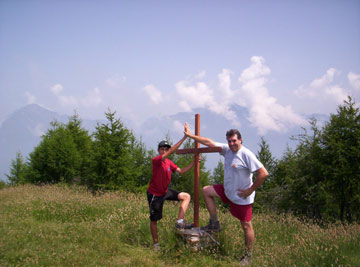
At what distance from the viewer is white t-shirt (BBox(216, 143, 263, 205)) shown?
4.90m

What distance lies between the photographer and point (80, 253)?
523cm

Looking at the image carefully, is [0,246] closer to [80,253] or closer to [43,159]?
[80,253]

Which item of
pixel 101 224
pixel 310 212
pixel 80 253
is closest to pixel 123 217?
pixel 101 224

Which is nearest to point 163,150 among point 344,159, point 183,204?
point 183,204

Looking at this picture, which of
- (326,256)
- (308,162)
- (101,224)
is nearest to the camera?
(326,256)

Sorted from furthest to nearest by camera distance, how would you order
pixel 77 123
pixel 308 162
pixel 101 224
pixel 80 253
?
pixel 77 123
pixel 308 162
pixel 101 224
pixel 80 253

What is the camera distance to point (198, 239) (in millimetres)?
5293

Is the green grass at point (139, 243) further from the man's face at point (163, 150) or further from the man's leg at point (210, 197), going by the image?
the man's face at point (163, 150)

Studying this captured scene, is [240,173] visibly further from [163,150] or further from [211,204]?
[163,150]

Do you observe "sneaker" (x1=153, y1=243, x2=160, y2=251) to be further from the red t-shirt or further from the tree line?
the tree line

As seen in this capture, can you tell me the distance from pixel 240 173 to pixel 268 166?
1248 inches

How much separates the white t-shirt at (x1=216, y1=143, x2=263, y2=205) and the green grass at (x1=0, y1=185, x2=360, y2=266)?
91 centimetres

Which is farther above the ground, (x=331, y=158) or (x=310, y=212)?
(x=331, y=158)

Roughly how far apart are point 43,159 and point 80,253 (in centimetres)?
2231
